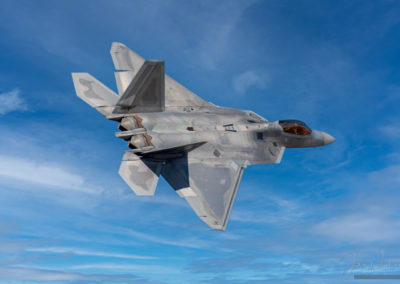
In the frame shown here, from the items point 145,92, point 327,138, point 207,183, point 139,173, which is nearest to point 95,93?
point 145,92

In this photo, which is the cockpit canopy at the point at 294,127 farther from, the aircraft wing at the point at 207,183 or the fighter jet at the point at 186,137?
the aircraft wing at the point at 207,183

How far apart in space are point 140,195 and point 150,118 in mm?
3917

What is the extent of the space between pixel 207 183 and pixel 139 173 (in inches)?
133

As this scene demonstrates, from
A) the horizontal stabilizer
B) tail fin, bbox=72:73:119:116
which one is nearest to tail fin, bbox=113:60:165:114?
tail fin, bbox=72:73:119:116

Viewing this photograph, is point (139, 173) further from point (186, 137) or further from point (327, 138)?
point (327, 138)

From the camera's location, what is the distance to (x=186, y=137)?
1783 cm

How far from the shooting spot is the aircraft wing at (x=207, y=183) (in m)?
16.0

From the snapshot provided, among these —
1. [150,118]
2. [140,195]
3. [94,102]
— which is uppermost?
[94,102]

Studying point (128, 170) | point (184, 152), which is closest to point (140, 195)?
point (128, 170)

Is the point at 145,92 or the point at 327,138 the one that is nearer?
the point at 145,92

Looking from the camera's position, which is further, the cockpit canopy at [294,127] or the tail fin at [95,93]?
the cockpit canopy at [294,127]

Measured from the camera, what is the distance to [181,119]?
18578 mm

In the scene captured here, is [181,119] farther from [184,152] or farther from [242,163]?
[242,163]

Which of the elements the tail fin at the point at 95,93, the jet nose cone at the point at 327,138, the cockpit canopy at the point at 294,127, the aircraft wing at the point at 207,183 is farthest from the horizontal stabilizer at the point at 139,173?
the jet nose cone at the point at 327,138
